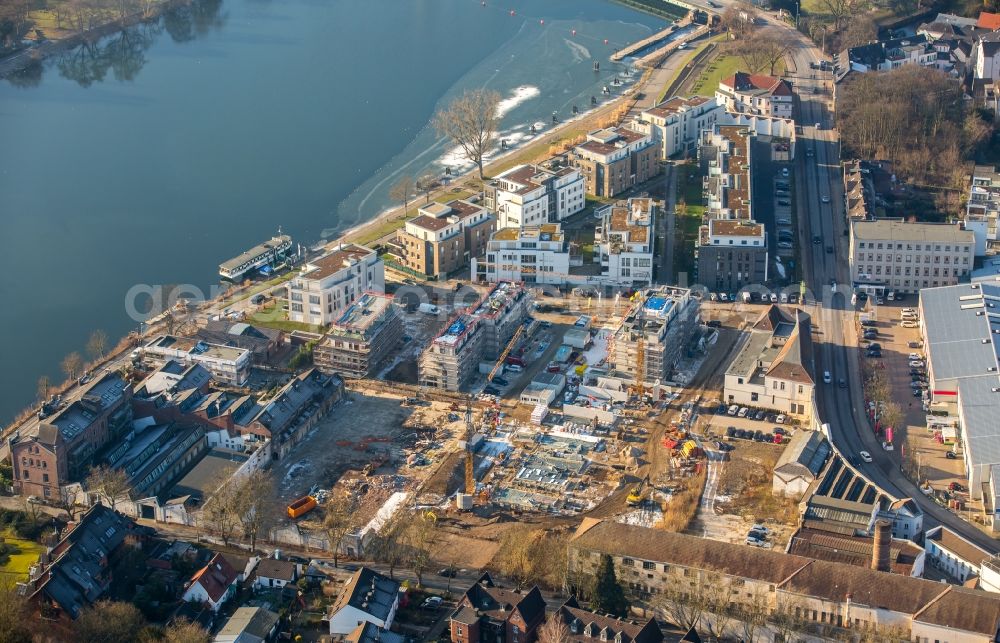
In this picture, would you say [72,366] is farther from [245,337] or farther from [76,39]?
[76,39]

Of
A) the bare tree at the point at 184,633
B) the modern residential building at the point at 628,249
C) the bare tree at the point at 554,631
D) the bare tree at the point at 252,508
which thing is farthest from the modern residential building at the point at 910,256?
the bare tree at the point at 184,633

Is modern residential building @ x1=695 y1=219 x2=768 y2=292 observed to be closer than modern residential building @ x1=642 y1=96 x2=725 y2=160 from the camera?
Yes

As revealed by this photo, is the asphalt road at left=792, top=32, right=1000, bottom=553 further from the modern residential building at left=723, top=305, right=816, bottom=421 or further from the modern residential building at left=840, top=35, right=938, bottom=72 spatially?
the modern residential building at left=840, top=35, right=938, bottom=72

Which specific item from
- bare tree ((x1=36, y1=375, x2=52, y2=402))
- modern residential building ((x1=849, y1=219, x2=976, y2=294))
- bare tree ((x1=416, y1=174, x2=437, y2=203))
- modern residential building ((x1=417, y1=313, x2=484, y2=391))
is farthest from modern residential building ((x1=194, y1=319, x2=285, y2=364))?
modern residential building ((x1=849, y1=219, x2=976, y2=294))

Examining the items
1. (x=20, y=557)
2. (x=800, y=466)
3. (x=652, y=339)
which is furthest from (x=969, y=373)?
(x=20, y=557)

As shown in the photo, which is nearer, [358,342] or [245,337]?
[358,342]

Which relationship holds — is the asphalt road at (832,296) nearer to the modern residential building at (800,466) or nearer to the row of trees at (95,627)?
the modern residential building at (800,466)
